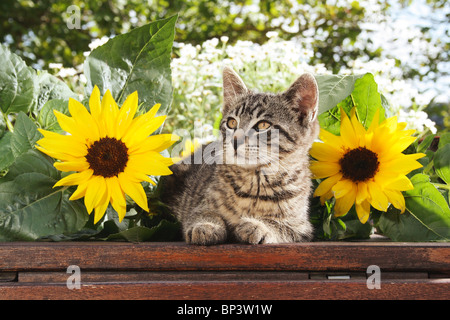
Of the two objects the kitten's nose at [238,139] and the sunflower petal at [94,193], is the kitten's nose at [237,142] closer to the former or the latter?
the kitten's nose at [238,139]

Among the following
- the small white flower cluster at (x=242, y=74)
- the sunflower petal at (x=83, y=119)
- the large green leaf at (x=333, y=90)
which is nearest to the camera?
the sunflower petal at (x=83, y=119)

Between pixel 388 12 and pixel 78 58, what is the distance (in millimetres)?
2241

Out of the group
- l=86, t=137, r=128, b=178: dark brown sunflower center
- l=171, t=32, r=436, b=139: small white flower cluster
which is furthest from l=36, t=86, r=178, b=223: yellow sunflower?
l=171, t=32, r=436, b=139: small white flower cluster

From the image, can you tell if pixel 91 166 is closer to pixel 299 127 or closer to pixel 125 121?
pixel 125 121

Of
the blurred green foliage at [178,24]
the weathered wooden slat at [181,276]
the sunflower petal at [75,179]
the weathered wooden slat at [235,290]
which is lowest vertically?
the weathered wooden slat at [235,290]

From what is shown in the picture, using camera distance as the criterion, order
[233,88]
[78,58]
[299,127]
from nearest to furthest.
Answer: [299,127], [233,88], [78,58]

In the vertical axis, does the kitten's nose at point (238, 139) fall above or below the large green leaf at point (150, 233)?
above

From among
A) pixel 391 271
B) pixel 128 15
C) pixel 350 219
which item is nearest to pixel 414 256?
pixel 391 271

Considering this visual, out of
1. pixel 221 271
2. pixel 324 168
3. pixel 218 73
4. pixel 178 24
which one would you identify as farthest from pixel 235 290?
pixel 178 24

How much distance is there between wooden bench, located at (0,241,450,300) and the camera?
0.62 metres

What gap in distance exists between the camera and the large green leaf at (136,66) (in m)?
0.83

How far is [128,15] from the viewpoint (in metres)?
3.19

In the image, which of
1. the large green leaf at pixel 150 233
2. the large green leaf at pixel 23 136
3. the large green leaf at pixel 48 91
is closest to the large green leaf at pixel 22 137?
the large green leaf at pixel 23 136

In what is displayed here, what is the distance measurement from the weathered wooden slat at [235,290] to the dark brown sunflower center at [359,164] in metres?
0.21
